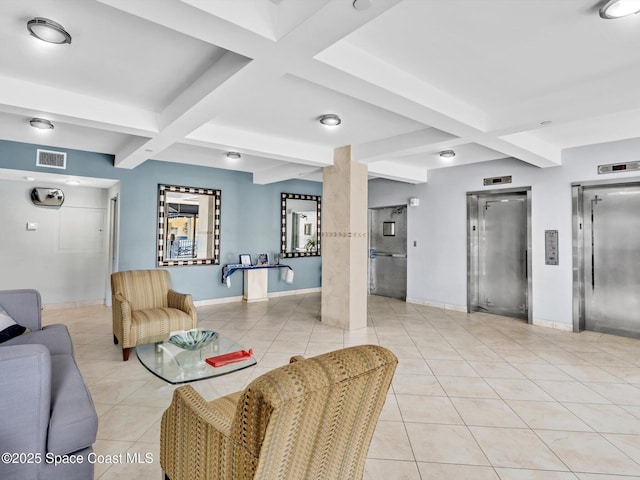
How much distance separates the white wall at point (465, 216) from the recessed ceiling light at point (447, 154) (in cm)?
80

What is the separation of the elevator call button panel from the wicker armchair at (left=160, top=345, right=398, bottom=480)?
15.5ft

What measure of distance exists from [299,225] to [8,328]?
5.44 metres

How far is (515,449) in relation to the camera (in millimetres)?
2111

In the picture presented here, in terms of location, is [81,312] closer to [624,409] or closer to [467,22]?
[467,22]

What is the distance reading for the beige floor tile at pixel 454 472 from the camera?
1.86m

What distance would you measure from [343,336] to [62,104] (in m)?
3.78

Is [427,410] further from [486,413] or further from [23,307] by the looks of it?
[23,307]

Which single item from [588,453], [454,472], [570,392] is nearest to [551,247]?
[570,392]

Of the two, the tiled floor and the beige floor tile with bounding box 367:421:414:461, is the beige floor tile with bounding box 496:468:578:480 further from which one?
the beige floor tile with bounding box 367:421:414:461

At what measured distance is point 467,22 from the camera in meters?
2.00

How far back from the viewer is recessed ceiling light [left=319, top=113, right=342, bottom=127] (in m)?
3.52

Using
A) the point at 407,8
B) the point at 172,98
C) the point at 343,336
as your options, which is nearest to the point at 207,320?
the point at 343,336

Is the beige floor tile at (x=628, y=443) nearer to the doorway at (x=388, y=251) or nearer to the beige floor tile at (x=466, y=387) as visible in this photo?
the beige floor tile at (x=466, y=387)

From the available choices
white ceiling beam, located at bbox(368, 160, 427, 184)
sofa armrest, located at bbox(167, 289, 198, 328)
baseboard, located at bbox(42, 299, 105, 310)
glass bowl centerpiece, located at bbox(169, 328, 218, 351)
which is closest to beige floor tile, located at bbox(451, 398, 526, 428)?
glass bowl centerpiece, located at bbox(169, 328, 218, 351)
